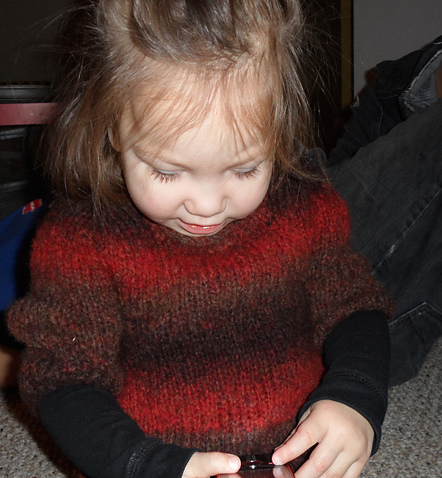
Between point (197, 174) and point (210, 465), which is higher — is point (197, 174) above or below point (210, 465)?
above

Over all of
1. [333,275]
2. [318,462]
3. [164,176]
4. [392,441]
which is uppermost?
[164,176]

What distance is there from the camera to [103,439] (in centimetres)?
52

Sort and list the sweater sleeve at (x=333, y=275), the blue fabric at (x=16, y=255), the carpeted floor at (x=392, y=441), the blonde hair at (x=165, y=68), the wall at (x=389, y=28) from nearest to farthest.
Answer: the blonde hair at (x=165, y=68), the sweater sleeve at (x=333, y=275), the carpeted floor at (x=392, y=441), the blue fabric at (x=16, y=255), the wall at (x=389, y=28)

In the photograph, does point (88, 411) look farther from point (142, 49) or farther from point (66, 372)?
point (142, 49)

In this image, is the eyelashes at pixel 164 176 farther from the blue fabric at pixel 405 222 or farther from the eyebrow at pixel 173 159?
the blue fabric at pixel 405 222

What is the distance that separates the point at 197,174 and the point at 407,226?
464 millimetres

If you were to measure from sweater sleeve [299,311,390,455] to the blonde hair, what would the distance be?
180 mm

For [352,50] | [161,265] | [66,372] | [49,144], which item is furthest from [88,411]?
[352,50]

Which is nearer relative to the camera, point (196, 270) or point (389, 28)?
point (196, 270)

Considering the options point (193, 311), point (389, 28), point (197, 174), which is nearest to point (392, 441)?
point (193, 311)

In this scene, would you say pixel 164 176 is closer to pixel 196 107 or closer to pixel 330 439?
pixel 196 107

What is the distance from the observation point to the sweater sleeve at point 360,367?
550mm

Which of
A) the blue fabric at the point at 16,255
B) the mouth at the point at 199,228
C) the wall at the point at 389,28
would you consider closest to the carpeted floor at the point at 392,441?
the blue fabric at the point at 16,255

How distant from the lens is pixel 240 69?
484 millimetres
